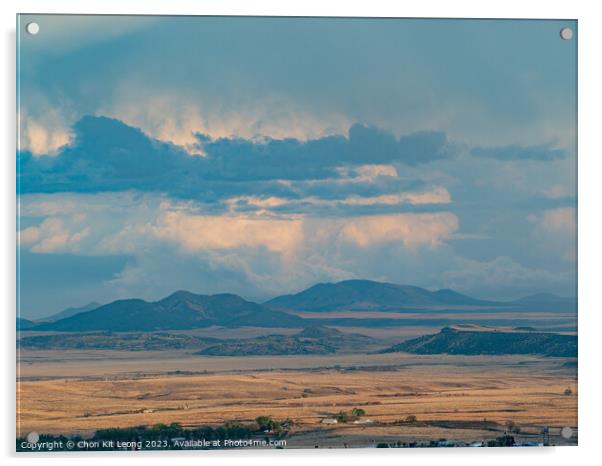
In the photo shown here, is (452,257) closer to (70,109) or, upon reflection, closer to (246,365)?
(246,365)

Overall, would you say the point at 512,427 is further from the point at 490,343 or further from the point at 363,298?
the point at 363,298

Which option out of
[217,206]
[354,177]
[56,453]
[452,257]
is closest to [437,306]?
[452,257]

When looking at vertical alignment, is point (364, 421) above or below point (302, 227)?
below

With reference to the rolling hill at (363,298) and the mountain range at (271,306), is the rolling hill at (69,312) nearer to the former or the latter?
the mountain range at (271,306)

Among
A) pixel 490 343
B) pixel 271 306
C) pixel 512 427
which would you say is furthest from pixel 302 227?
pixel 512 427

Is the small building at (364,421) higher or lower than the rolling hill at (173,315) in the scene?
lower

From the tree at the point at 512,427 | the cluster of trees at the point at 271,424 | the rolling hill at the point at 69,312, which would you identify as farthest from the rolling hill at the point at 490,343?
the rolling hill at the point at 69,312
